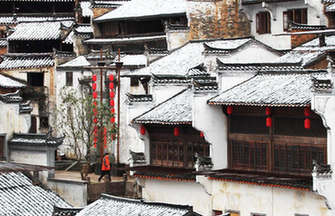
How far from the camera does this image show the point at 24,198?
70.2m

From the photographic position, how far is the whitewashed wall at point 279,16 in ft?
243

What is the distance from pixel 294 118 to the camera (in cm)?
5712

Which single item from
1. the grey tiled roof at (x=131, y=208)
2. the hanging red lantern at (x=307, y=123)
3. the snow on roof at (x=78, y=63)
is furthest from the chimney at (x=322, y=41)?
the snow on roof at (x=78, y=63)

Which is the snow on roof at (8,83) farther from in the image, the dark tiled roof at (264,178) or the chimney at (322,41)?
the dark tiled roof at (264,178)

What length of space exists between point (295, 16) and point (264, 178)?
20666 millimetres

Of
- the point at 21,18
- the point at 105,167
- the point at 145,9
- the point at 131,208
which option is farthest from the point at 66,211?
the point at 21,18

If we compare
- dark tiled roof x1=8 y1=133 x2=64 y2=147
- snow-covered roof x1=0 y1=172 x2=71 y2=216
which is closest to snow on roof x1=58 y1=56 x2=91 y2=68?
dark tiled roof x1=8 y1=133 x2=64 y2=147

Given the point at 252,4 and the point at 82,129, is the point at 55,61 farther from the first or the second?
the point at 252,4

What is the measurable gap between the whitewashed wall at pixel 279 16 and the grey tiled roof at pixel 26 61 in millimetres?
19759

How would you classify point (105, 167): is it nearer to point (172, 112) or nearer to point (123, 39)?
point (172, 112)

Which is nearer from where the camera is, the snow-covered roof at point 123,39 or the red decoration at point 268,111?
the red decoration at point 268,111

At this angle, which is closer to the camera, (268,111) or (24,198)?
(268,111)

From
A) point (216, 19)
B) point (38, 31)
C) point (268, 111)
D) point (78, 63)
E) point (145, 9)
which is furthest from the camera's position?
point (38, 31)

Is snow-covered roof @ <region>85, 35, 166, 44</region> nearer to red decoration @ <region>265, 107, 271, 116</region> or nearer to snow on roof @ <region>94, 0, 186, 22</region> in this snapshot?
snow on roof @ <region>94, 0, 186, 22</region>
